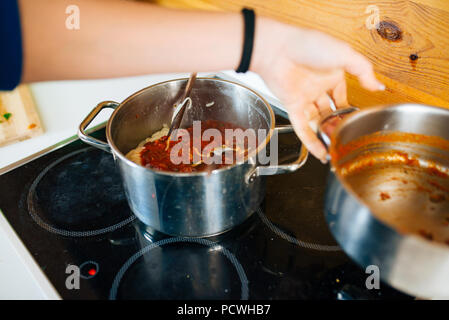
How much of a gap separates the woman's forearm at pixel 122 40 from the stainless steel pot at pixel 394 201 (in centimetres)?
22

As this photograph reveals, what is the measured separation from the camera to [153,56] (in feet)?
1.91

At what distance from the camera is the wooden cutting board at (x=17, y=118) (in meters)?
0.88

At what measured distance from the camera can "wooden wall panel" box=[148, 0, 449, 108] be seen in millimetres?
668

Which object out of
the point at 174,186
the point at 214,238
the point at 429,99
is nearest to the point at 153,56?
the point at 174,186

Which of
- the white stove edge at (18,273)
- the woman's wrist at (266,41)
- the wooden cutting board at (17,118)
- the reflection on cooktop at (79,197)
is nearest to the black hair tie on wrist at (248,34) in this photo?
the woman's wrist at (266,41)

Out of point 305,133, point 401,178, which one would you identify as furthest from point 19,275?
point 401,178

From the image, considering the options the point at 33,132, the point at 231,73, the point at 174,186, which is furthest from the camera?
the point at 231,73

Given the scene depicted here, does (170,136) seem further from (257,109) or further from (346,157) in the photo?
(346,157)

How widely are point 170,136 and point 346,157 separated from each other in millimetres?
404

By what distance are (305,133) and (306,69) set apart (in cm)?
11

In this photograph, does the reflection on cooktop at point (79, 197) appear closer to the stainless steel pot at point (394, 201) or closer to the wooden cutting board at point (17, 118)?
the wooden cutting board at point (17, 118)

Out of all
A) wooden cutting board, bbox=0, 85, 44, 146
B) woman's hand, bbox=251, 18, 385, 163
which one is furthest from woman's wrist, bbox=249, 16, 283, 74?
wooden cutting board, bbox=0, 85, 44, 146

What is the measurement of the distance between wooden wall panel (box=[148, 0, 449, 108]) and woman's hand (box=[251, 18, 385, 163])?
18cm

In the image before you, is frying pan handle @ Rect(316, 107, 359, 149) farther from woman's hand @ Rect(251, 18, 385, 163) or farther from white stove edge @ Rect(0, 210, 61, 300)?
white stove edge @ Rect(0, 210, 61, 300)
